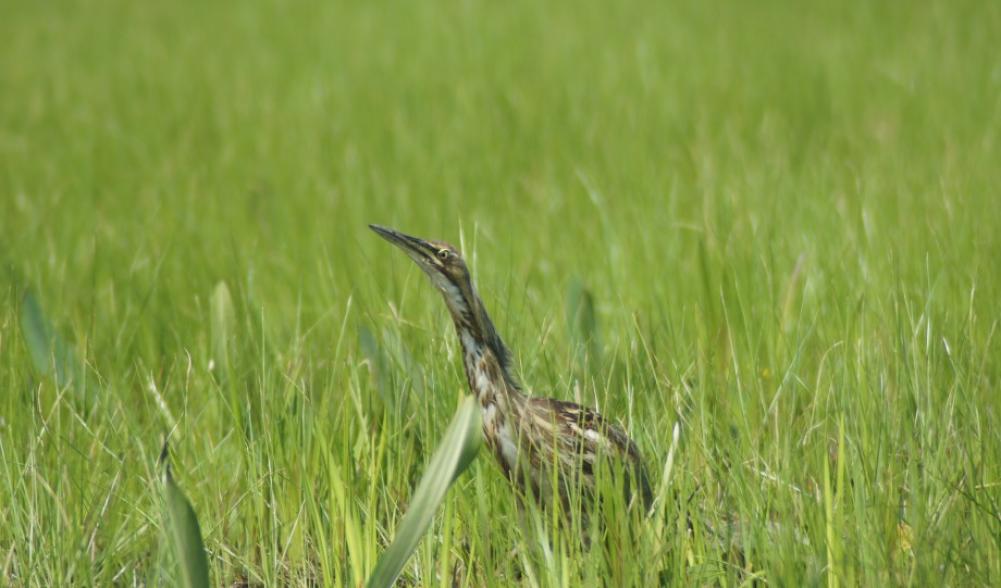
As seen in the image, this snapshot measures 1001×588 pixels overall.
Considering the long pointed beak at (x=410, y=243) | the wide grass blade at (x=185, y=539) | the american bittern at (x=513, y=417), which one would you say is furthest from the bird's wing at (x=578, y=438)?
the wide grass blade at (x=185, y=539)

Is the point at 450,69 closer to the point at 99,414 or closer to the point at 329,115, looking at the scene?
the point at 329,115

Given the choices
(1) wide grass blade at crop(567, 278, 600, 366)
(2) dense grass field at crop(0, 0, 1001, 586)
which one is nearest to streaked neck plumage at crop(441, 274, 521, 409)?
(2) dense grass field at crop(0, 0, 1001, 586)

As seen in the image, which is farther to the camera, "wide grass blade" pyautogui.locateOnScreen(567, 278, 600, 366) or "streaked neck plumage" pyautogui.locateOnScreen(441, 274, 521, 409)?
"wide grass blade" pyautogui.locateOnScreen(567, 278, 600, 366)

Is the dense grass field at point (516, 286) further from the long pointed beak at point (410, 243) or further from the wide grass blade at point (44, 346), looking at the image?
the long pointed beak at point (410, 243)

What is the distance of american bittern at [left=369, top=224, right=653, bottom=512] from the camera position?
265 cm

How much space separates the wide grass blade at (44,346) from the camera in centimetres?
325

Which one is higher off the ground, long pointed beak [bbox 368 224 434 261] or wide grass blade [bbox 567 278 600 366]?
long pointed beak [bbox 368 224 434 261]

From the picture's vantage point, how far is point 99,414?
3.31m

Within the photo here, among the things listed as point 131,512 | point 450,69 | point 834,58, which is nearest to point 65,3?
point 450,69

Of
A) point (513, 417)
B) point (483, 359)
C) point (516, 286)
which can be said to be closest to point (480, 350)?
point (483, 359)

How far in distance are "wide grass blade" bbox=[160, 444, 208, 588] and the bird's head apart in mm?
829

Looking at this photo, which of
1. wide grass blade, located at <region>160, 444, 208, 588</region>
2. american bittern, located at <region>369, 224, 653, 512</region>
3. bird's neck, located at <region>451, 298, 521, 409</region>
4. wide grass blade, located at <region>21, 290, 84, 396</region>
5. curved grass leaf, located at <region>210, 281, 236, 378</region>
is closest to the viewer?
wide grass blade, located at <region>160, 444, 208, 588</region>

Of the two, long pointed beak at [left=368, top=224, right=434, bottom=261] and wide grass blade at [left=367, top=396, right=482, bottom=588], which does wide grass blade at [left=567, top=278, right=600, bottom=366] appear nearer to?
long pointed beak at [left=368, top=224, right=434, bottom=261]

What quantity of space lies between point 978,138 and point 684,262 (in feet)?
7.62
